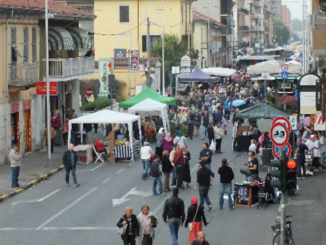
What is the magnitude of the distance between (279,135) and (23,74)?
20985 mm

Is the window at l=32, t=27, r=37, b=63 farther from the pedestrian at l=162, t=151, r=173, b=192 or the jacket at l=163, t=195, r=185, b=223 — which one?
Result: the jacket at l=163, t=195, r=185, b=223

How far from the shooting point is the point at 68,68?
47.5 metres

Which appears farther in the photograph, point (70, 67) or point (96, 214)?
point (70, 67)

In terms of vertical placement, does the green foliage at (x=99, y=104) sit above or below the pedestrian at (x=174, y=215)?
above

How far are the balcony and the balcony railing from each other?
2.99 metres

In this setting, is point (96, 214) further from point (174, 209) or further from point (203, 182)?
point (174, 209)

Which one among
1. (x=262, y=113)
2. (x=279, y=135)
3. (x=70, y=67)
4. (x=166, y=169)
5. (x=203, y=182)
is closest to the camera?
(x=279, y=135)

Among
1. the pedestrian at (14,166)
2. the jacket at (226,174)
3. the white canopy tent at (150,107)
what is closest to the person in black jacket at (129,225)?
the jacket at (226,174)

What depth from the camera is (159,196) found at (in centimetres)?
3042

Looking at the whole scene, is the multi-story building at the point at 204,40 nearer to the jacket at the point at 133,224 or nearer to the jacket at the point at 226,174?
the jacket at the point at 226,174

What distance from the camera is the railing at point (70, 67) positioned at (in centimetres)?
4609

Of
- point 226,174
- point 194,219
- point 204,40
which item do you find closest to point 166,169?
point 226,174

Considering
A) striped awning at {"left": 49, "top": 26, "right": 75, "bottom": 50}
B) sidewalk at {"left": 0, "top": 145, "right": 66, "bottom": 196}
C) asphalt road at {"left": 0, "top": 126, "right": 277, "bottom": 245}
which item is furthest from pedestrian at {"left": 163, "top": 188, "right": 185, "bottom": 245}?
striped awning at {"left": 49, "top": 26, "right": 75, "bottom": 50}

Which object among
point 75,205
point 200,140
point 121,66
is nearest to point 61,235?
point 75,205
